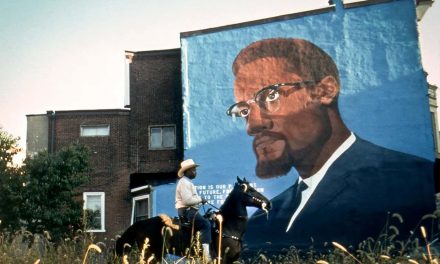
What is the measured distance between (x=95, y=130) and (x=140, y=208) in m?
4.75

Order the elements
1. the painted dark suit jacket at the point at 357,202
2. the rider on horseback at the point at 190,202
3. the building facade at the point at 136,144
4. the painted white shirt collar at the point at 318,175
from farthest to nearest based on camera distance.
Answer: the building facade at the point at 136,144, the painted white shirt collar at the point at 318,175, the painted dark suit jacket at the point at 357,202, the rider on horseback at the point at 190,202

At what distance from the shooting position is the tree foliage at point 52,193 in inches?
817

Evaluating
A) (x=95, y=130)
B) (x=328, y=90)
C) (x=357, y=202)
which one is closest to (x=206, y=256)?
(x=357, y=202)

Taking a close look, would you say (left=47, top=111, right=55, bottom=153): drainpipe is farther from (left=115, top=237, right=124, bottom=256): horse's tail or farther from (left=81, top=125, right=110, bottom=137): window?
(left=115, top=237, right=124, bottom=256): horse's tail

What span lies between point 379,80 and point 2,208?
15.0 metres

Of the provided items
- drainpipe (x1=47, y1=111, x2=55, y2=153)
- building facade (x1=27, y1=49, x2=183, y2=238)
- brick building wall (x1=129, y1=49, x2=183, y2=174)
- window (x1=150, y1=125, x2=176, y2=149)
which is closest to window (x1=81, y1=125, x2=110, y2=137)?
building facade (x1=27, y1=49, x2=183, y2=238)

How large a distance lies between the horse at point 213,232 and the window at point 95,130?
690 inches

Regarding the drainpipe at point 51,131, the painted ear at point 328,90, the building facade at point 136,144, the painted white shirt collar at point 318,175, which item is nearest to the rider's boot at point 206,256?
the painted white shirt collar at point 318,175

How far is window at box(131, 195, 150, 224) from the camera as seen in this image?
25891mm

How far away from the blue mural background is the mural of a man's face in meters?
A: 0.42

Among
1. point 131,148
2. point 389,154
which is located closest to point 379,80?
point 389,154

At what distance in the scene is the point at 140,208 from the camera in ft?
86.7

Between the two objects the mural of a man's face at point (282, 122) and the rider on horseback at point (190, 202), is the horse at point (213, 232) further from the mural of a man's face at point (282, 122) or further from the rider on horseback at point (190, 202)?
the mural of a man's face at point (282, 122)

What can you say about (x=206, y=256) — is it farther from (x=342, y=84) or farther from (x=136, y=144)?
(x=136, y=144)
